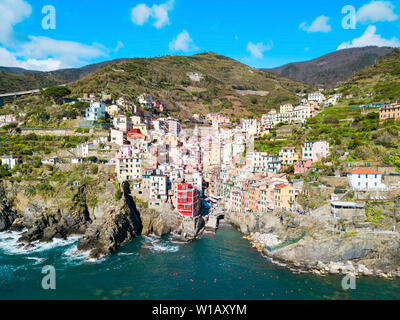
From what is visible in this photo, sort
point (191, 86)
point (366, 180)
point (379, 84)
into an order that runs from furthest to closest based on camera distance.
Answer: point (191, 86)
point (379, 84)
point (366, 180)

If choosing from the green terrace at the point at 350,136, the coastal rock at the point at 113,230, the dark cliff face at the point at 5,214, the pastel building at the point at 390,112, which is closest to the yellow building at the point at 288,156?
the green terrace at the point at 350,136

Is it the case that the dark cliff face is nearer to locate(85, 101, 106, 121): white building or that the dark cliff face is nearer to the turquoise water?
the turquoise water

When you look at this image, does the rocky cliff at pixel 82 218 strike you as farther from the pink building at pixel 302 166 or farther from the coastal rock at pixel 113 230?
the pink building at pixel 302 166

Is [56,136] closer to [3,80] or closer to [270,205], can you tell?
[270,205]

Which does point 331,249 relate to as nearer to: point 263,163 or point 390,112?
point 263,163

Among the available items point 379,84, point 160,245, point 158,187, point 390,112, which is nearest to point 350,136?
point 390,112

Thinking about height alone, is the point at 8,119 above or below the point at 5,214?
above

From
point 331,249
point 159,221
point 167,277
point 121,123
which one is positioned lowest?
point 167,277
